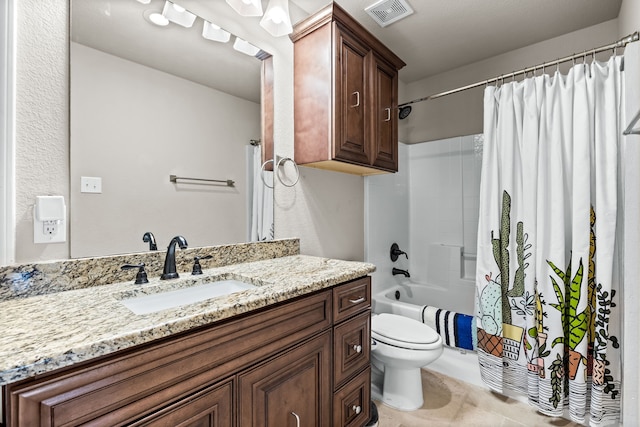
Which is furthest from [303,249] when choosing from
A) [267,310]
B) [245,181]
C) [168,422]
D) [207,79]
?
[168,422]

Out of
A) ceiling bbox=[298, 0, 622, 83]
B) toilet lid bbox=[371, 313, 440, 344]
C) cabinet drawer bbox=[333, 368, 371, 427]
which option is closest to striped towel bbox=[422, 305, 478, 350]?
toilet lid bbox=[371, 313, 440, 344]

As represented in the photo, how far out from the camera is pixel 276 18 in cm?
157

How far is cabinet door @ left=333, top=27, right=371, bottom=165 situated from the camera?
5.53 ft

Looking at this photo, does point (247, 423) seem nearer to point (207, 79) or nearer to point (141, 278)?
point (141, 278)

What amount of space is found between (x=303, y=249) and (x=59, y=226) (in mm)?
1207

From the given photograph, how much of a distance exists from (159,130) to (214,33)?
60 centimetres

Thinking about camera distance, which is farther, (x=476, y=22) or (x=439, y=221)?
(x=439, y=221)

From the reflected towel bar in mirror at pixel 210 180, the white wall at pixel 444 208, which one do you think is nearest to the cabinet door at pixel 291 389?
the reflected towel bar in mirror at pixel 210 180

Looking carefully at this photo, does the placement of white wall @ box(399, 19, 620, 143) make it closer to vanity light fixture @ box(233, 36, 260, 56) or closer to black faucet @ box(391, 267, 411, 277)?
black faucet @ box(391, 267, 411, 277)

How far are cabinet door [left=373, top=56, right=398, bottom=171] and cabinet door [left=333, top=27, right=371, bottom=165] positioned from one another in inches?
3.4

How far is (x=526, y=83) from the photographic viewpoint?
5.99 feet

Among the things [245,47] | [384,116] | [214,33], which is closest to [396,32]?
[384,116]

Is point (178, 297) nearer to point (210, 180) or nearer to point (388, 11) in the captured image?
point (210, 180)

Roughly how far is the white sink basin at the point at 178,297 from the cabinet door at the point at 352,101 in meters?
0.87
